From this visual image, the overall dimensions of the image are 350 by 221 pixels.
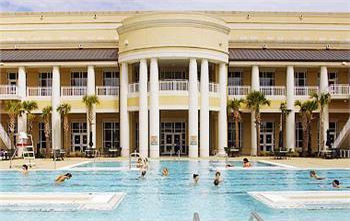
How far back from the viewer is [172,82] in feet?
116

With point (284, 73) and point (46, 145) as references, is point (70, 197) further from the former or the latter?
point (284, 73)

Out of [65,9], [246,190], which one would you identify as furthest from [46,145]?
[246,190]

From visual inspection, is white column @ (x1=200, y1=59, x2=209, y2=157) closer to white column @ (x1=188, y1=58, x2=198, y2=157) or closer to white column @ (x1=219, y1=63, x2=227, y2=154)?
white column @ (x1=188, y1=58, x2=198, y2=157)

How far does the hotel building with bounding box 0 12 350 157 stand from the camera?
113 ft

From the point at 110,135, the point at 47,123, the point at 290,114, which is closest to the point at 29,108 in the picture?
the point at 47,123

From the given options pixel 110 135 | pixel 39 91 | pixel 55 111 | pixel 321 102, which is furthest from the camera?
pixel 110 135

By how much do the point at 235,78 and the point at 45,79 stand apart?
1461cm

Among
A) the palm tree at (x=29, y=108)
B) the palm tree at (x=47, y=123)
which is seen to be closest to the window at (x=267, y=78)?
the palm tree at (x=47, y=123)

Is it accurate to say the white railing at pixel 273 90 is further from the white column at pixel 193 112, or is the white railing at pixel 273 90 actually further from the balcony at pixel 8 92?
the balcony at pixel 8 92

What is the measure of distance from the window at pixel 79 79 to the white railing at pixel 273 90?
531 inches

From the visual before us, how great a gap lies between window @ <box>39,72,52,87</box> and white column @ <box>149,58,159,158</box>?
9618mm

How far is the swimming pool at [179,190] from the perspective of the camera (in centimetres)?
1198

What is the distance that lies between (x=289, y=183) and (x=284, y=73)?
2215cm

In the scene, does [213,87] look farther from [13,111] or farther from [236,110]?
[13,111]
